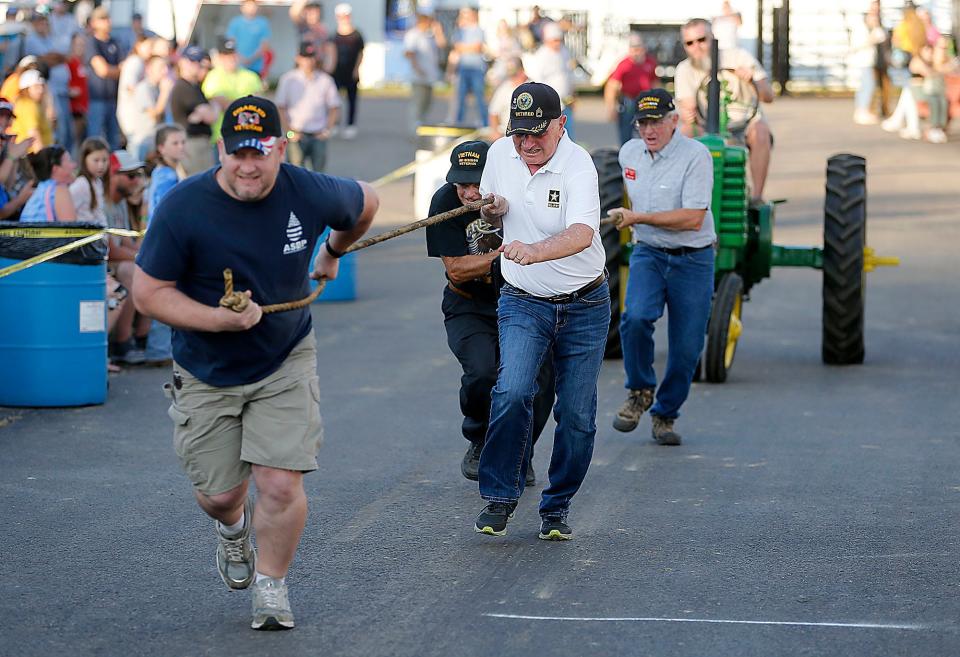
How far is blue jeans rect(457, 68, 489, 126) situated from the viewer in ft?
92.2

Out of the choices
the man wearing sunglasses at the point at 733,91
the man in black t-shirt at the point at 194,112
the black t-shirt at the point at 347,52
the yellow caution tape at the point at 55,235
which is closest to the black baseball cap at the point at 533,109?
the yellow caution tape at the point at 55,235

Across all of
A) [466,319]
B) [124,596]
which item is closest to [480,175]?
[466,319]

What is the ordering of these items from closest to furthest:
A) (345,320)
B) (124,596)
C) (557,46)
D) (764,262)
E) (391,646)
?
(391,646)
(124,596)
(764,262)
(345,320)
(557,46)

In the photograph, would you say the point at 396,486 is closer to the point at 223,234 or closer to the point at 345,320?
the point at 223,234

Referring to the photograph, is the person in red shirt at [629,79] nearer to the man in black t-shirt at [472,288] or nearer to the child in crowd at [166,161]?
the child in crowd at [166,161]

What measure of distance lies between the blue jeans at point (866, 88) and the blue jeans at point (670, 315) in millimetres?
24913

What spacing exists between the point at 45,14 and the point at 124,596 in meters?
13.9

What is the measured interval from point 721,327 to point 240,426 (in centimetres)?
559

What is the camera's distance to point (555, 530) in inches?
281

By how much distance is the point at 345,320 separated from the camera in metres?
14.1

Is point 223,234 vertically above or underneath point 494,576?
above

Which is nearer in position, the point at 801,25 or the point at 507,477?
the point at 507,477

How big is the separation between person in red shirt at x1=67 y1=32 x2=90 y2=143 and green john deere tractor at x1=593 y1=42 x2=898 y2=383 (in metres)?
8.73

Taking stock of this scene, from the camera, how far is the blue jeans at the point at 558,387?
7000 millimetres
